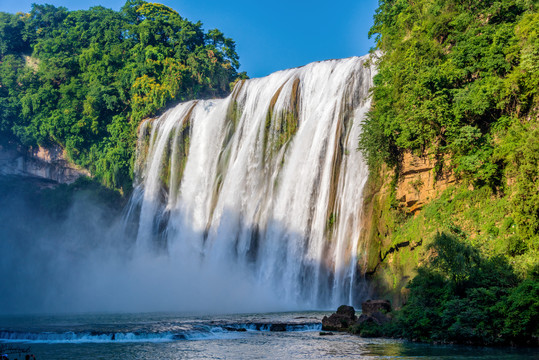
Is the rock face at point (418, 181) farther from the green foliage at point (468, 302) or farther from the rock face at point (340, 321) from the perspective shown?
the rock face at point (340, 321)

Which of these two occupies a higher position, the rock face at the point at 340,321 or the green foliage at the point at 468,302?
the green foliage at the point at 468,302

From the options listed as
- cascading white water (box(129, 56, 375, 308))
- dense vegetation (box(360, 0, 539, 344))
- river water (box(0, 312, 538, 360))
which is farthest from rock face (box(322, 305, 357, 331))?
cascading white water (box(129, 56, 375, 308))

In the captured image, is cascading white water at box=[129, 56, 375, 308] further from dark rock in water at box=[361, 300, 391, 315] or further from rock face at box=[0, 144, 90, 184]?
rock face at box=[0, 144, 90, 184]

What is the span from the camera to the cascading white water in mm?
25859

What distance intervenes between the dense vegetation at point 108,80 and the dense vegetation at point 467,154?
25939 mm

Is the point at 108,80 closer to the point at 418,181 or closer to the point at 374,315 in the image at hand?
the point at 418,181

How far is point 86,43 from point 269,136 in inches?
1251

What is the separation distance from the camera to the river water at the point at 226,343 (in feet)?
41.6

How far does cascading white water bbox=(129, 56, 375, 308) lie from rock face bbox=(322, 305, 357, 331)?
592 centimetres

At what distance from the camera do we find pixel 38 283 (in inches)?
1729

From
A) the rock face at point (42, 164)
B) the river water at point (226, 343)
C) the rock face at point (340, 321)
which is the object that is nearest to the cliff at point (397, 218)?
the rock face at point (340, 321)

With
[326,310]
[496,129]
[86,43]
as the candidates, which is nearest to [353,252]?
[326,310]

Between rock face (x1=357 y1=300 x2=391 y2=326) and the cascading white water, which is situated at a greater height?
the cascading white water

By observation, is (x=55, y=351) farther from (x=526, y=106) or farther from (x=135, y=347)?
(x=526, y=106)
